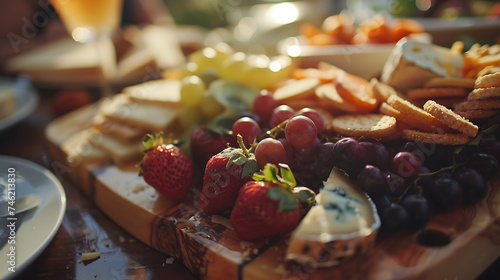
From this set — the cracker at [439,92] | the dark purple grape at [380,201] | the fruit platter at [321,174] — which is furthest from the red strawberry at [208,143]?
the cracker at [439,92]

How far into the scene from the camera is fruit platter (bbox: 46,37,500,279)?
1.92 feet

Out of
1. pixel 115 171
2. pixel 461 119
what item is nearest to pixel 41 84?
pixel 115 171

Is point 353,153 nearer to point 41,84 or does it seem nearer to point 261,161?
point 261,161

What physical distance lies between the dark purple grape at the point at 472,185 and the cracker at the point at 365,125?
16 cm

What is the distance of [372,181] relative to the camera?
64 centimetres

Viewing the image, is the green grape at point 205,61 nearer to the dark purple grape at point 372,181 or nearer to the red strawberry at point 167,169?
the red strawberry at point 167,169

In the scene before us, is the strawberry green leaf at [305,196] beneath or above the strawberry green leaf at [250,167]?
beneath

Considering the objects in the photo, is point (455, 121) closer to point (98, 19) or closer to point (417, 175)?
point (417, 175)

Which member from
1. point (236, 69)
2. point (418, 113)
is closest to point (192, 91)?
point (236, 69)

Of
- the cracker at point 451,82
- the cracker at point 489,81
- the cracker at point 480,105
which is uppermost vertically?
the cracker at point 489,81

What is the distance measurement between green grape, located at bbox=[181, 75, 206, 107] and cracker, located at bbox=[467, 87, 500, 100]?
67 centimetres

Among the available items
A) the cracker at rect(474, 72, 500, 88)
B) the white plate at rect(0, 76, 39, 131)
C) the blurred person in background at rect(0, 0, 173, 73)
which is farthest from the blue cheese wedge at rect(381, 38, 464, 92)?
the blurred person in background at rect(0, 0, 173, 73)

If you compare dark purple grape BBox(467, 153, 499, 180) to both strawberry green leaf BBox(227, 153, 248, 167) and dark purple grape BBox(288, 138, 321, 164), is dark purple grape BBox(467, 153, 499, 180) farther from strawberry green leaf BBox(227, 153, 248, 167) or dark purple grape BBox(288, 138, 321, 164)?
strawberry green leaf BBox(227, 153, 248, 167)

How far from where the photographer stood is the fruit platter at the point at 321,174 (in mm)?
584
